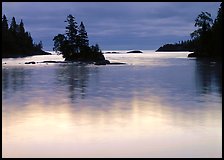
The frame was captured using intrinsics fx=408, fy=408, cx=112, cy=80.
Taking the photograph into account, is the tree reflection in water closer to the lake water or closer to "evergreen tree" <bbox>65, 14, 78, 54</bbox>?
the lake water

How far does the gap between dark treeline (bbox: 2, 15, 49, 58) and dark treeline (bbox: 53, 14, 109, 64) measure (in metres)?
57.4

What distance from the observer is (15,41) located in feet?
543

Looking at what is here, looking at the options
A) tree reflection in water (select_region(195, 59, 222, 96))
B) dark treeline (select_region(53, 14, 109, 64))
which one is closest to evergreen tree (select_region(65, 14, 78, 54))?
dark treeline (select_region(53, 14, 109, 64))

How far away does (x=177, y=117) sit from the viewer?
57.2 feet

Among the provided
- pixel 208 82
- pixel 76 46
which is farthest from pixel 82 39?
pixel 208 82

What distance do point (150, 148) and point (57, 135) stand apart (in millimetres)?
3508

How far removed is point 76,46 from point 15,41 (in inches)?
2900

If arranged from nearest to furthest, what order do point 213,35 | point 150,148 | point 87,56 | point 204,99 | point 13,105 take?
point 150,148, point 13,105, point 204,99, point 213,35, point 87,56

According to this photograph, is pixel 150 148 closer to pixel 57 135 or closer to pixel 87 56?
pixel 57 135

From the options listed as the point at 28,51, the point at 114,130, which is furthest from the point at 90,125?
the point at 28,51

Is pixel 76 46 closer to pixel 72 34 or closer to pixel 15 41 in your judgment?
pixel 72 34

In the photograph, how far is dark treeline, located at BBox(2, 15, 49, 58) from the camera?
158m

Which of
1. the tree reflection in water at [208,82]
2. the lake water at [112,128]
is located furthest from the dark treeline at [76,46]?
the lake water at [112,128]

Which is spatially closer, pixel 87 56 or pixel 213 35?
pixel 213 35
